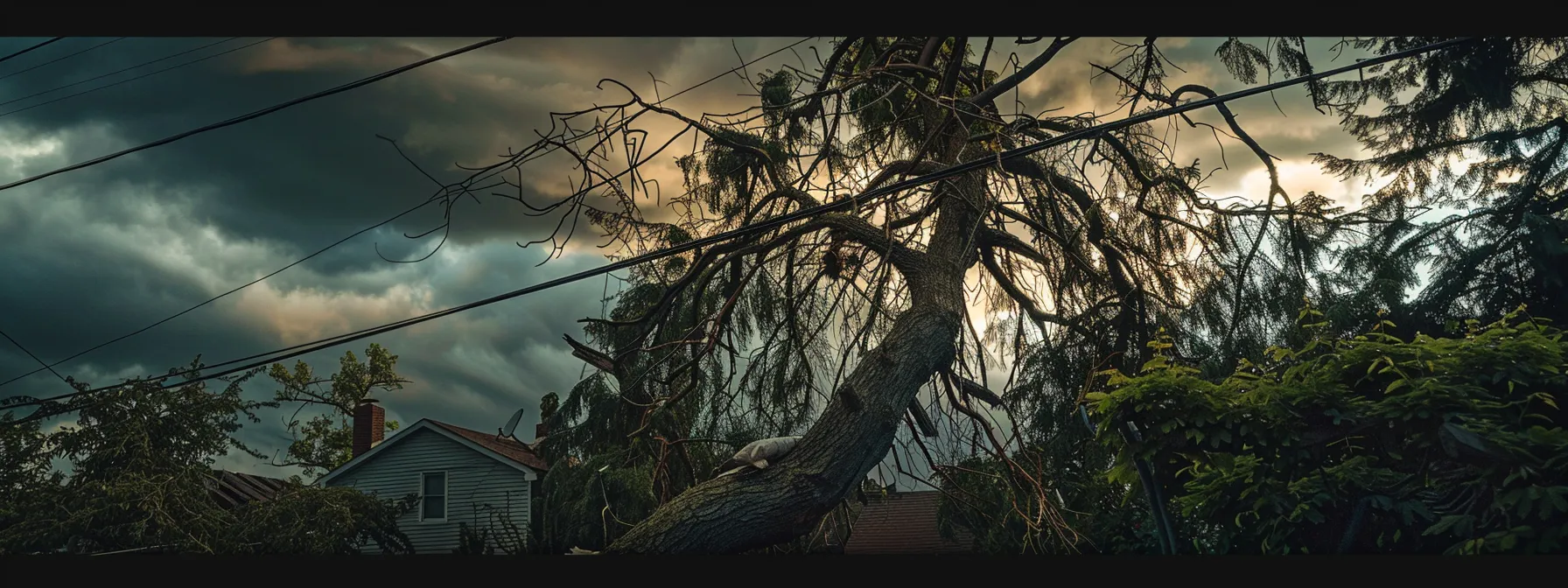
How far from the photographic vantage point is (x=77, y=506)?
32.8 feet

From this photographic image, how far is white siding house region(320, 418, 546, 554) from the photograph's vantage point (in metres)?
13.8

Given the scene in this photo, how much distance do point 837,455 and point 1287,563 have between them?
2.19 m

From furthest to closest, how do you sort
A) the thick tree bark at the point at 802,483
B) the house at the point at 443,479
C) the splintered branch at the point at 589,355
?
the house at the point at 443,479 → the splintered branch at the point at 589,355 → the thick tree bark at the point at 802,483

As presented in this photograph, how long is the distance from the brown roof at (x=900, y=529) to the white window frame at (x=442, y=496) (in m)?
6.02

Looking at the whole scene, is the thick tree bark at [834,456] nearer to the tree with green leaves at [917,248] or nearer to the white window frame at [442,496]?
the tree with green leaves at [917,248]

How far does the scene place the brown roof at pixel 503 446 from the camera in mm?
14059

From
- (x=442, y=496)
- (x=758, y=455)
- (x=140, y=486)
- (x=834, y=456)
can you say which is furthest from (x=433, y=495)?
(x=834, y=456)

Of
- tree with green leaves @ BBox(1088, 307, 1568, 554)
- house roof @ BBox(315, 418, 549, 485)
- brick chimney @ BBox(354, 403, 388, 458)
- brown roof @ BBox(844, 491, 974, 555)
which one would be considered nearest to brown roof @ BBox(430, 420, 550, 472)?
Result: house roof @ BBox(315, 418, 549, 485)

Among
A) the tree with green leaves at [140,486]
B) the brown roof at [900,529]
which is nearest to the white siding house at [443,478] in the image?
the tree with green leaves at [140,486]

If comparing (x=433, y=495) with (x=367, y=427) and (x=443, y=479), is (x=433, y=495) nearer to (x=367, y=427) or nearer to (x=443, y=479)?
(x=443, y=479)

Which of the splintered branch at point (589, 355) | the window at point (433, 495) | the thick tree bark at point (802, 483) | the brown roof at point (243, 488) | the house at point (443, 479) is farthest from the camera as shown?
the window at point (433, 495)

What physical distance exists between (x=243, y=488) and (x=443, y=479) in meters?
3.21

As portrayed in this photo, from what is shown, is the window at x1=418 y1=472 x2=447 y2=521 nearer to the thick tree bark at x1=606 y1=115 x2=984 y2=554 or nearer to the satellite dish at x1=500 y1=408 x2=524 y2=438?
the satellite dish at x1=500 y1=408 x2=524 y2=438

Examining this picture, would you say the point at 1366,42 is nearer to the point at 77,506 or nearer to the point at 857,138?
the point at 857,138
